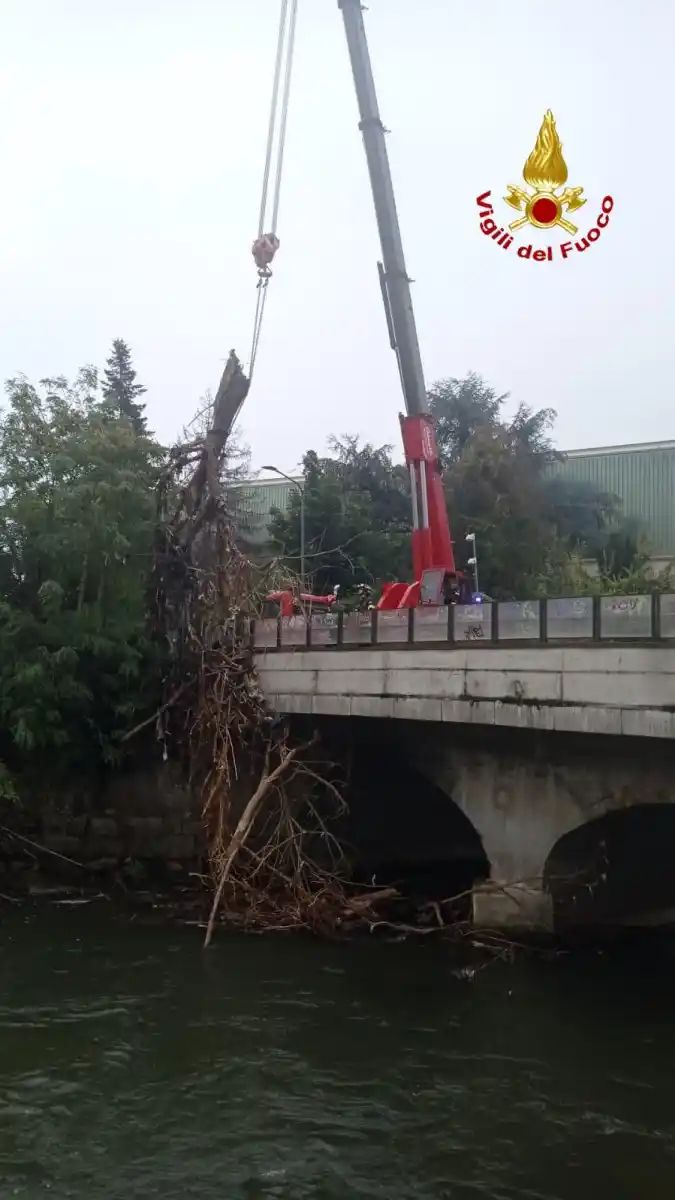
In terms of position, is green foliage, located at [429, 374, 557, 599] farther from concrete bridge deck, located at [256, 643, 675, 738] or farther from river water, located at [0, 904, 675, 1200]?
river water, located at [0, 904, 675, 1200]

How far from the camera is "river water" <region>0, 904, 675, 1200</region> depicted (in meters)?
9.24

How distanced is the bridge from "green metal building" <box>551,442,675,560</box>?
24368 millimetres

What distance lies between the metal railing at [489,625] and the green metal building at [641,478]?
78.5 feet

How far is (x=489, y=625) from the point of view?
614 inches

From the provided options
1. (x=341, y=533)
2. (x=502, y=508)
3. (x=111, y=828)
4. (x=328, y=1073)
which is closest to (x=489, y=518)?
(x=502, y=508)

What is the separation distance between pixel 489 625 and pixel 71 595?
10.2 meters

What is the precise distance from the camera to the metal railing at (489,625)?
43.9ft

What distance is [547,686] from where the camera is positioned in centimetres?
1446

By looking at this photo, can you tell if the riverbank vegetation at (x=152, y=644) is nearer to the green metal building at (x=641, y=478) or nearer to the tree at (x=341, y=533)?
the tree at (x=341, y=533)

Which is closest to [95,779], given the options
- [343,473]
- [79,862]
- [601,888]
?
[79,862]

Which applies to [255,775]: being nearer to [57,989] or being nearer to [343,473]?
[57,989]

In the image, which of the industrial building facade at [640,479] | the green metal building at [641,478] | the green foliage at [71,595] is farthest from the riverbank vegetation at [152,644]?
the green metal building at [641,478]

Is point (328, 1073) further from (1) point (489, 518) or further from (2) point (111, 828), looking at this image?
(1) point (489, 518)

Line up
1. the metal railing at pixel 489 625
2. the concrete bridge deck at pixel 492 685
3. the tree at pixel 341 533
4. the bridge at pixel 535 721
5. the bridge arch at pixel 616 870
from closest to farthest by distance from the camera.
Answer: the concrete bridge deck at pixel 492 685
the metal railing at pixel 489 625
the bridge at pixel 535 721
the bridge arch at pixel 616 870
the tree at pixel 341 533
